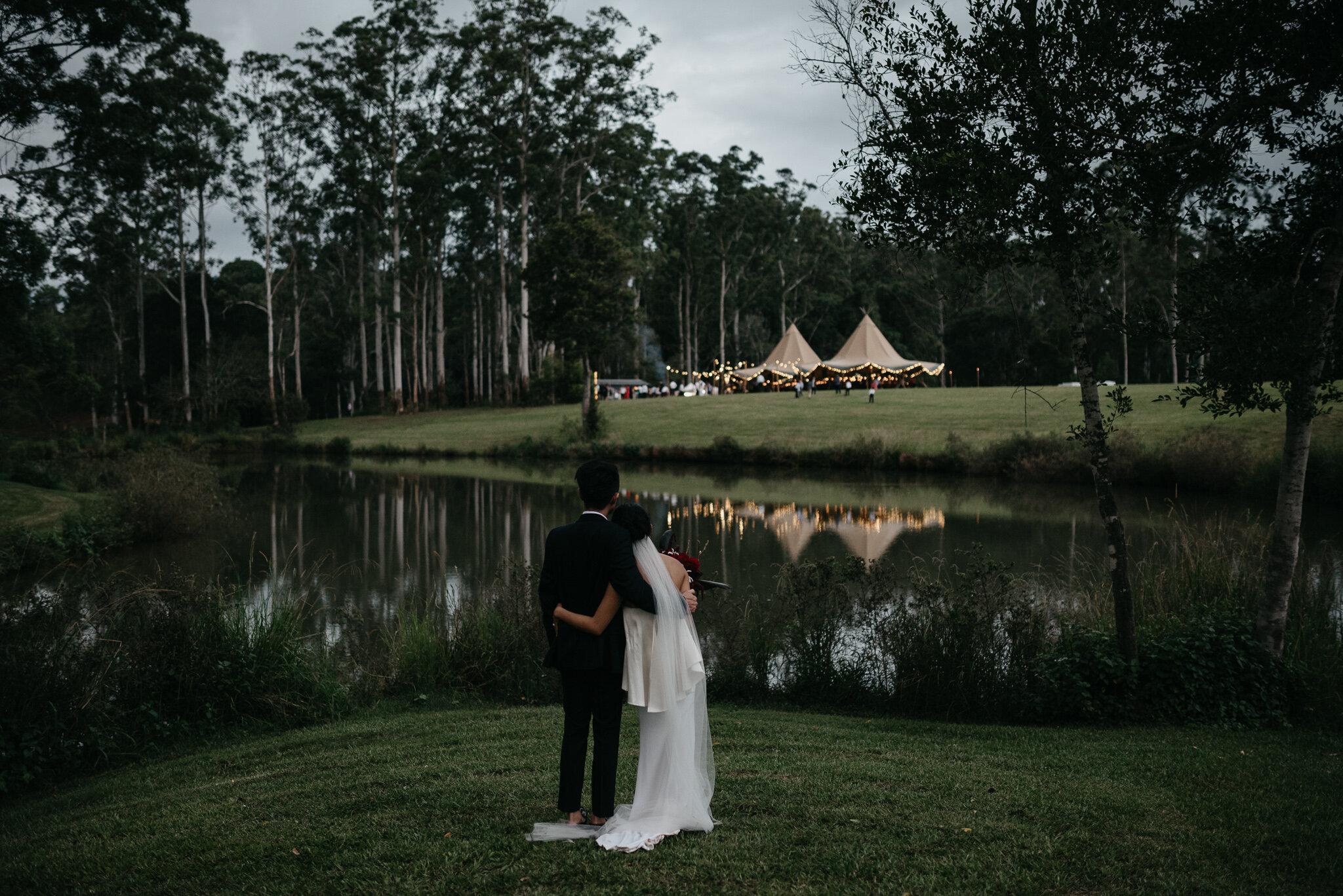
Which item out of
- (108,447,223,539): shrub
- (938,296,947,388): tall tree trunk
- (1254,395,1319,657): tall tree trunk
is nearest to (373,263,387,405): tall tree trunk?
(108,447,223,539): shrub

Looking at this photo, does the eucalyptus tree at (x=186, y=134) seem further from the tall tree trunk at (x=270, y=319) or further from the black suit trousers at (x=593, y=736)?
the black suit trousers at (x=593, y=736)

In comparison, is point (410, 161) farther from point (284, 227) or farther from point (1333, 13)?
point (1333, 13)

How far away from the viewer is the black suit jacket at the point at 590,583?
404 centimetres

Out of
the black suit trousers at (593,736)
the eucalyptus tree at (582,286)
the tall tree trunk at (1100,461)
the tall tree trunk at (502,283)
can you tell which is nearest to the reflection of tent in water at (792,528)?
the tall tree trunk at (1100,461)

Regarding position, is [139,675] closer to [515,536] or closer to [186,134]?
[515,536]

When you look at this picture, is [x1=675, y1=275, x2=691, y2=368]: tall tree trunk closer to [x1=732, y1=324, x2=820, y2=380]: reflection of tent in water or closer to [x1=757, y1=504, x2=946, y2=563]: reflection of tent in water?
[x1=732, y1=324, x2=820, y2=380]: reflection of tent in water

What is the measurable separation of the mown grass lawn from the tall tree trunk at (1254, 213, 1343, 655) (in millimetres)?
949

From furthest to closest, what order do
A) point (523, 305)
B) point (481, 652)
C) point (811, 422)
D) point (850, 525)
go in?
point (523, 305) → point (811, 422) → point (850, 525) → point (481, 652)

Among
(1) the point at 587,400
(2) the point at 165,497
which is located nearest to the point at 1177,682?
(2) the point at 165,497

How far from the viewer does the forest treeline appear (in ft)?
125

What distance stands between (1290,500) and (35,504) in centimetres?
2017

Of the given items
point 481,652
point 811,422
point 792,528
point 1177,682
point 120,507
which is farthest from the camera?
point 811,422

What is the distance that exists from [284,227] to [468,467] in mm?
21319

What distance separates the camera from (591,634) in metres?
4.12
